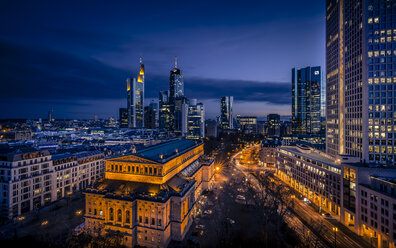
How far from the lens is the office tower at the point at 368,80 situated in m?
79.2

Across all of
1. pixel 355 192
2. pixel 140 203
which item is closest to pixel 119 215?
pixel 140 203

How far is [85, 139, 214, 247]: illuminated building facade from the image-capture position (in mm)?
56500

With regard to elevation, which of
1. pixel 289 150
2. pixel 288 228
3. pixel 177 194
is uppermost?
pixel 289 150

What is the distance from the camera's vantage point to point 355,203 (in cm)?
6219

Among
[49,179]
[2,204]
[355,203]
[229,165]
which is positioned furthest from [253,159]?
[2,204]

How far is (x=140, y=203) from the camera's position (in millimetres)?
57969

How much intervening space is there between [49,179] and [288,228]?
91.3 m

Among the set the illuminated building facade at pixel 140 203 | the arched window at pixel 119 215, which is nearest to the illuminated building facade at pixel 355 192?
the illuminated building facade at pixel 140 203

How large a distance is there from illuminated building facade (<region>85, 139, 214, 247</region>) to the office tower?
72.5m

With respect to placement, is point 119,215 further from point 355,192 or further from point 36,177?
point 355,192

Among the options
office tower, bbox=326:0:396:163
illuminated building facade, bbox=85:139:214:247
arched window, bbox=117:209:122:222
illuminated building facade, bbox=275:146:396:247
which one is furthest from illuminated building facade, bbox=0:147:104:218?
office tower, bbox=326:0:396:163

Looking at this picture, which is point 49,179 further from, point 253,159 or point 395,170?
point 253,159

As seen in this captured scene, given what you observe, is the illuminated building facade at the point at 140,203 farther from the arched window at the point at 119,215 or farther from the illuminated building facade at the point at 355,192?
the illuminated building facade at the point at 355,192

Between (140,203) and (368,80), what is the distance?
10007 centimetres
